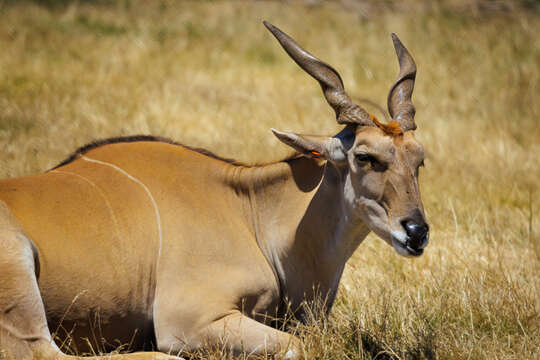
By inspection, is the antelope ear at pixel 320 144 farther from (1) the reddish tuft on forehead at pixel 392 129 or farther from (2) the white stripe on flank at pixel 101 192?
(2) the white stripe on flank at pixel 101 192

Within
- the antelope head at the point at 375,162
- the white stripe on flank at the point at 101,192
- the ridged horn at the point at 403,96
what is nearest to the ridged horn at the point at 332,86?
the antelope head at the point at 375,162

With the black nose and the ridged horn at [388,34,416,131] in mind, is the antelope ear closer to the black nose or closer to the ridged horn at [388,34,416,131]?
the ridged horn at [388,34,416,131]

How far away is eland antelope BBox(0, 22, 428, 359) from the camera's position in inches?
147

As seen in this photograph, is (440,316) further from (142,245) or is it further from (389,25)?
(389,25)

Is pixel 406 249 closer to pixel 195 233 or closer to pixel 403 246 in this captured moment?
pixel 403 246

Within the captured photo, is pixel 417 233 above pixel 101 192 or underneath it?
above

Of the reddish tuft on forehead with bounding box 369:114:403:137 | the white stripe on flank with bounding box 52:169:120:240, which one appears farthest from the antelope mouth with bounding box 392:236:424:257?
the white stripe on flank with bounding box 52:169:120:240

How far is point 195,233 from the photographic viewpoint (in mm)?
4129

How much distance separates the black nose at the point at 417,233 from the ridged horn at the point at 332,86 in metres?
0.64

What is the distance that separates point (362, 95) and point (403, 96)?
5541mm

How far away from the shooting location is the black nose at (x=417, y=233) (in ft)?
12.5

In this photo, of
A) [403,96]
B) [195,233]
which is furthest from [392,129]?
[195,233]

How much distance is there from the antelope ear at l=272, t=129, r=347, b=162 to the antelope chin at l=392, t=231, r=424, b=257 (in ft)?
1.88

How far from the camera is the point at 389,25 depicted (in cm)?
1300
